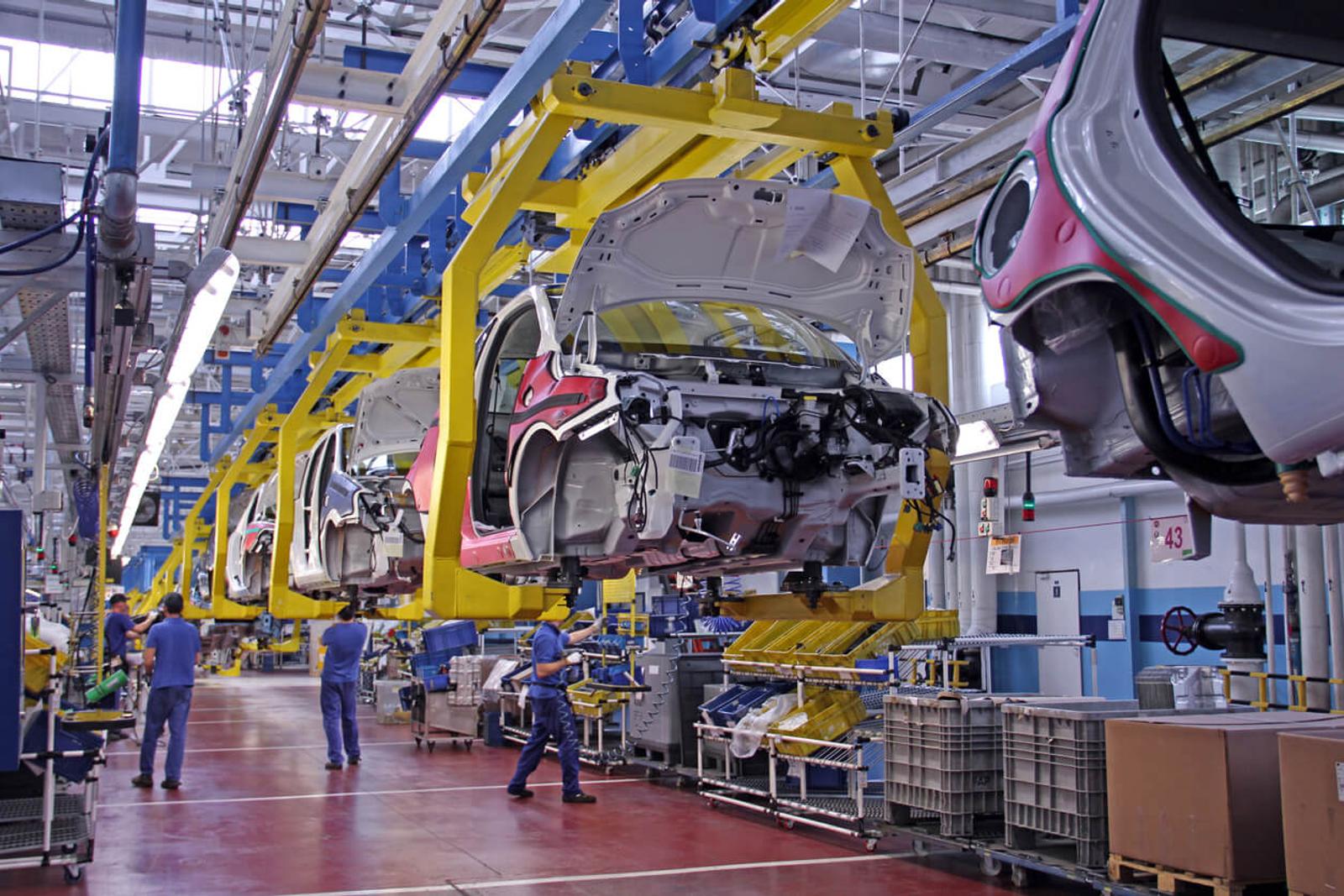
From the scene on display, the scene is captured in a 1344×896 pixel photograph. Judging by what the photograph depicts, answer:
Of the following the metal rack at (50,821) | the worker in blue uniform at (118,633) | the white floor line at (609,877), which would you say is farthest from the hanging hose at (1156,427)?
the worker in blue uniform at (118,633)

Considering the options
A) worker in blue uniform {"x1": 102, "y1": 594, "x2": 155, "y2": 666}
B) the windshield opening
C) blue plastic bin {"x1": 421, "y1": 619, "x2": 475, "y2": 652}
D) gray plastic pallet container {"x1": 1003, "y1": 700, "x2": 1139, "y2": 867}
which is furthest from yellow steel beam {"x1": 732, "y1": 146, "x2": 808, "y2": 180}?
worker in blue uniform {"x1": 102, "y1": 594, "x2": 155, "y2": 666}

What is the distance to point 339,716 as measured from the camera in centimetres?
1252

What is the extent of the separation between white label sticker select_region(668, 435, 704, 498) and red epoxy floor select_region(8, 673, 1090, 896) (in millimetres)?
3181

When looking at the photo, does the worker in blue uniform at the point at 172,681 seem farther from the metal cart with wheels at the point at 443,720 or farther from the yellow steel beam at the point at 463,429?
the yellow steel beam at the point at 463,429

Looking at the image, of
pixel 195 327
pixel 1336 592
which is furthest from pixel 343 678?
pixel 1336 592

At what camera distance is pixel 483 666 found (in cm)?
1480

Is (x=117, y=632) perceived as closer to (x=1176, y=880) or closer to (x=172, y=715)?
(x=172, y=715)

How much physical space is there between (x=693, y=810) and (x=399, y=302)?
191 inches

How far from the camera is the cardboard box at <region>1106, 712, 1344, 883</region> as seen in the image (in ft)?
19.1

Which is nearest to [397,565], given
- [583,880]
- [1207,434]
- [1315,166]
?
[583,880]

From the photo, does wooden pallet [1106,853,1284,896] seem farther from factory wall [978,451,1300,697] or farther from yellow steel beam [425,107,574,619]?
factory wall [978,451,1300,697]

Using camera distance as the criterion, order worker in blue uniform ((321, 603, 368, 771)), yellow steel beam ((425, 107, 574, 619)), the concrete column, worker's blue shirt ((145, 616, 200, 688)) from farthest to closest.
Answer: the concrete column < worker in blue uniform ((321, 603, 368, 771)) < worker's blue shirt ((145, 616, 200, 688)) < yellow steel beam ((425, 107, 574, 619))

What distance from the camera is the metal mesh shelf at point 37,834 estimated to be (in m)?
6.68

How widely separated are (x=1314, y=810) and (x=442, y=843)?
18.1ft
